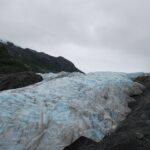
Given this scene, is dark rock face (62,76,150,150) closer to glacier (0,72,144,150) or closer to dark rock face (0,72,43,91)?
glacier (0,72,144,150)

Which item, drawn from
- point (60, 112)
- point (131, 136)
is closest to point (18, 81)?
point (60, 112)

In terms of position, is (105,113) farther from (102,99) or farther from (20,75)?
(20,75)

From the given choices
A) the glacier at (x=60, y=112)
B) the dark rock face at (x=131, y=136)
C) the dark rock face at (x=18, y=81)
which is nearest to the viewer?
the dark rock face at (x=131, y=136)

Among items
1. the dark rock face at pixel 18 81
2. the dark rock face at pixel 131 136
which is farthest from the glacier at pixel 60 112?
the dark rock face at pixel 18 81

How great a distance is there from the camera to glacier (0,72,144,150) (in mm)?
9523

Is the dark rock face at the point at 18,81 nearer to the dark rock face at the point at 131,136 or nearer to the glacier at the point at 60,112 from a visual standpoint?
the glacier at the point at 60,112

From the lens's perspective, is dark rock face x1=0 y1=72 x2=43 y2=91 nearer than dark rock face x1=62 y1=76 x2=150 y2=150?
No

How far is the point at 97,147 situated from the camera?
911 cm

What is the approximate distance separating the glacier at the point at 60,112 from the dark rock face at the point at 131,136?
24 cm

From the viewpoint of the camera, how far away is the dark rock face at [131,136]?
8703 millimetres

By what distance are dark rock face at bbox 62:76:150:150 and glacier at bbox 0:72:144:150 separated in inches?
9.3

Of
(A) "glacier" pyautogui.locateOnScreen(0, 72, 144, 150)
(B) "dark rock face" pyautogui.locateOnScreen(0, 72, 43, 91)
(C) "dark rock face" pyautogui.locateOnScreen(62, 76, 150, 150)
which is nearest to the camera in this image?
(C) "dark rock face" pyautogui.locateOnScreen(62, 76, 150, 150)

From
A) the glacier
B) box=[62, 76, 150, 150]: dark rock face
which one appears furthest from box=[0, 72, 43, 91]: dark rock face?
box=[62, 76, 150, 150]: dark rock face

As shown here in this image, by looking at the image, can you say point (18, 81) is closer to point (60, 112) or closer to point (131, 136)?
point (60, 112)
